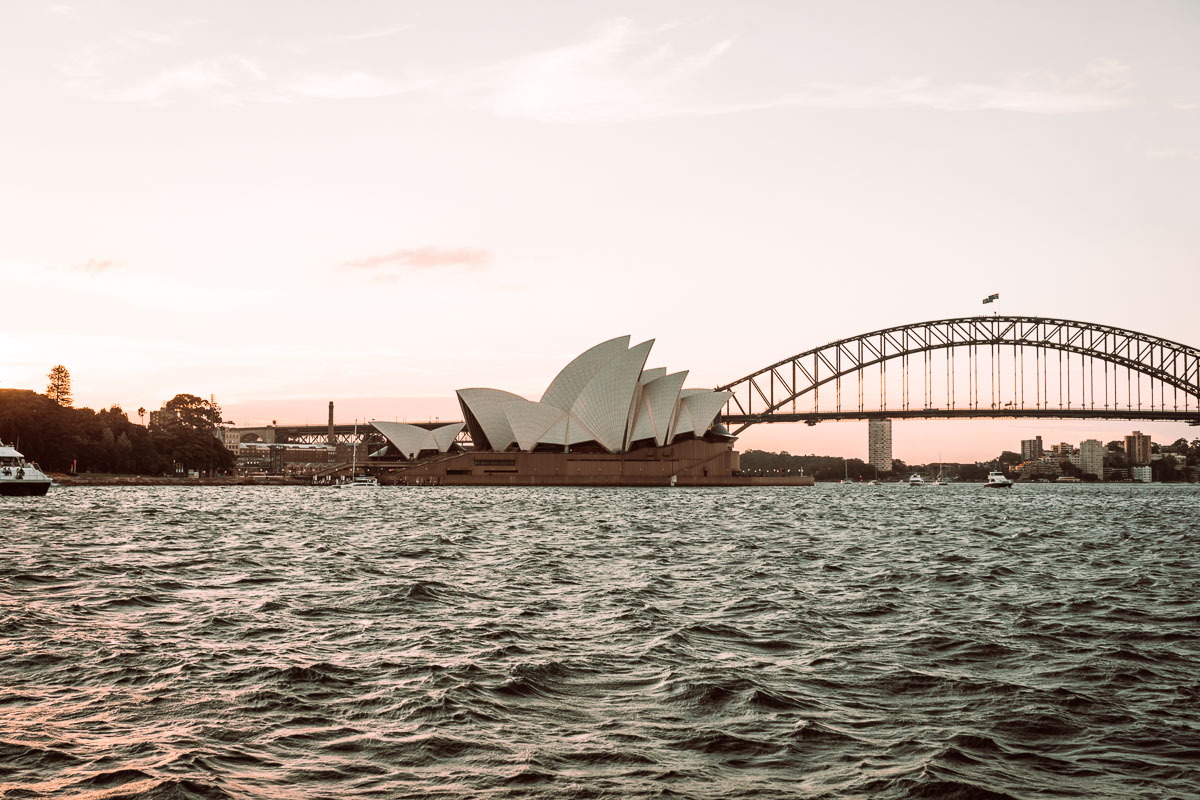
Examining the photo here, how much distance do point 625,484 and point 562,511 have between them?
76.7m

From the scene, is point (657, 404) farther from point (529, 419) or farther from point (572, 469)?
point (529, 419)

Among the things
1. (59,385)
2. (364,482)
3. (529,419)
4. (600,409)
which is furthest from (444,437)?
(59,385)

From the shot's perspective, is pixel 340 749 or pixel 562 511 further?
pixel 562 511

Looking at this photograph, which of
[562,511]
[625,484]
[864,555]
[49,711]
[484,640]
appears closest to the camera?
[49,711]

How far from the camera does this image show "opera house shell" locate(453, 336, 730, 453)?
429 feet

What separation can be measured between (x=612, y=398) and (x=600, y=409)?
2.79 metres

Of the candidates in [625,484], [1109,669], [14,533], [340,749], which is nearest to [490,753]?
[340,749]

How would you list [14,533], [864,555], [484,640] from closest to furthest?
[484,640]
[864,555]
[14,533]

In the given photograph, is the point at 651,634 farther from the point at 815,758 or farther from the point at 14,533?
the point at 14,533

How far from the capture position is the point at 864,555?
31.5m

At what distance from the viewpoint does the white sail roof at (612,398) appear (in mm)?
128000

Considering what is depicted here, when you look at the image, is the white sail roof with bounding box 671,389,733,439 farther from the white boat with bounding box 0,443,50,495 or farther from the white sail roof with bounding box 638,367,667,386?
the white boat with bounding box 0,443,50,495

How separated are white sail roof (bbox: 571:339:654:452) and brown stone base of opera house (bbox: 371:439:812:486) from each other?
3376 mm

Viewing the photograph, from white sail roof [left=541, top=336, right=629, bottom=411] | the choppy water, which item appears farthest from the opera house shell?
the choppy water
